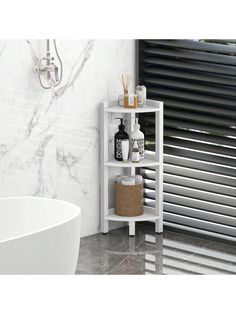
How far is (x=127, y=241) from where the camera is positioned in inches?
149

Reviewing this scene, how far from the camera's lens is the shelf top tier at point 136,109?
365 cm

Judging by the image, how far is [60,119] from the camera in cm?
378

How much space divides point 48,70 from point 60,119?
1.27 feet

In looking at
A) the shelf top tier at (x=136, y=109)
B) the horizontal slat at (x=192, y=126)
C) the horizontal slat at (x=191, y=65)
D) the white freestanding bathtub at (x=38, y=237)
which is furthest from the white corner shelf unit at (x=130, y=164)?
the white freestanding bathtub at (x=38, y=237)

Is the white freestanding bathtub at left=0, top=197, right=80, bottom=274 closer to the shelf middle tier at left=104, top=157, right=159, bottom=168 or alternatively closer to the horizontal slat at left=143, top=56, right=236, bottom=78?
the shelf middle tier at left=104, top=157, right=159, bottom=168

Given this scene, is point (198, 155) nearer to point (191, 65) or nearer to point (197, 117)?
point (197, 117)

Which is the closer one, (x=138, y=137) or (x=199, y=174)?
(x=138, y=137)

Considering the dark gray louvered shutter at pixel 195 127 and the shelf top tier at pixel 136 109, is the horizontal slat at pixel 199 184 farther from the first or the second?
the shelf top tier at pixel 136 109

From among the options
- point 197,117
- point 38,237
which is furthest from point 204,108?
point 38,237

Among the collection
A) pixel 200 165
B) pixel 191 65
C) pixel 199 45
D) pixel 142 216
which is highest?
pixel 199 45

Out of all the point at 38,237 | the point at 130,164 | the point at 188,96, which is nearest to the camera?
the point at 38,237

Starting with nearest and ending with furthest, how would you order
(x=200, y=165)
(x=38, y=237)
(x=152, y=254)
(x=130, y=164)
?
(x=38, y=237) → (x=152, y=254) → (x=130, y=164) → (x=200, y=165)

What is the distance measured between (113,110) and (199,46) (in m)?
0.59
